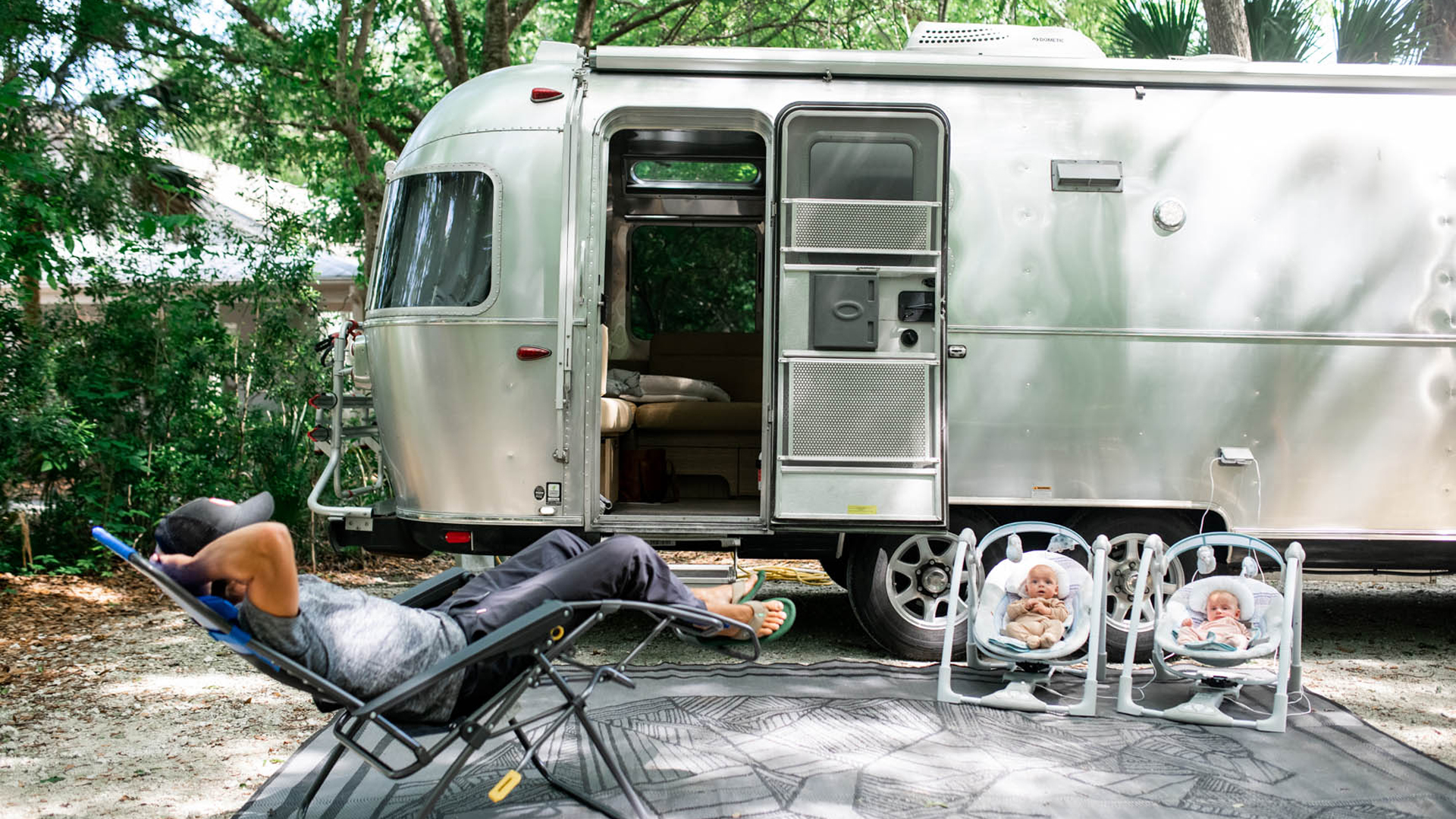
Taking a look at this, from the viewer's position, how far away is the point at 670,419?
6914 mm

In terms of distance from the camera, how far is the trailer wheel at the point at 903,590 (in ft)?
18.3

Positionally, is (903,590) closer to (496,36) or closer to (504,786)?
(504,786)

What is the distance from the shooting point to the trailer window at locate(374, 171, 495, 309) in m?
5.43

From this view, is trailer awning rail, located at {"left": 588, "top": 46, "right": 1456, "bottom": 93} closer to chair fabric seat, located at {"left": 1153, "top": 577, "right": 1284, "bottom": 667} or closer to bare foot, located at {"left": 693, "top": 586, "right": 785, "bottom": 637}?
chair fabric seat, located at {"left": 1153, "top": 577, "right": 1284, "bottom": 667}

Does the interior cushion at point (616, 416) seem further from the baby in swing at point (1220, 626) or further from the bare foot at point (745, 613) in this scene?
the baby in swing at point (1220, 626)

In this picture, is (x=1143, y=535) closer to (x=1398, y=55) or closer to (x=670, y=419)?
(x=670, y=419)

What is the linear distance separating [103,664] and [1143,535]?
16.6 feet

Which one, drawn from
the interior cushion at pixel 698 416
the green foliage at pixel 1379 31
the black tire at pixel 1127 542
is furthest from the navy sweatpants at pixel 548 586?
the green foliage at pixel 1379 31

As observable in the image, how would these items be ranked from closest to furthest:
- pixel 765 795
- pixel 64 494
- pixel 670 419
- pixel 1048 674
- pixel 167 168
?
pixel 765 795 → pixel 1048 674 → pixel 670 419 → pixel 64 494 → pixel 167 168

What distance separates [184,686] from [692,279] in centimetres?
435

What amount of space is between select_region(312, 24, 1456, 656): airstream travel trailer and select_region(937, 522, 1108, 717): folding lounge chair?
0.45 metres

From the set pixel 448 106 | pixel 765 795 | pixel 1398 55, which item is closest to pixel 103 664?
pixel 448 106

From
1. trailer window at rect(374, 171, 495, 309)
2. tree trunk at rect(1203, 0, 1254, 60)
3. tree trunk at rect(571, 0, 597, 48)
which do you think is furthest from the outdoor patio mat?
tree trunk at rect(571, 0, 597, 48)

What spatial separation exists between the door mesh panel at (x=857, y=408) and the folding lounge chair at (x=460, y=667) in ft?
5.63
